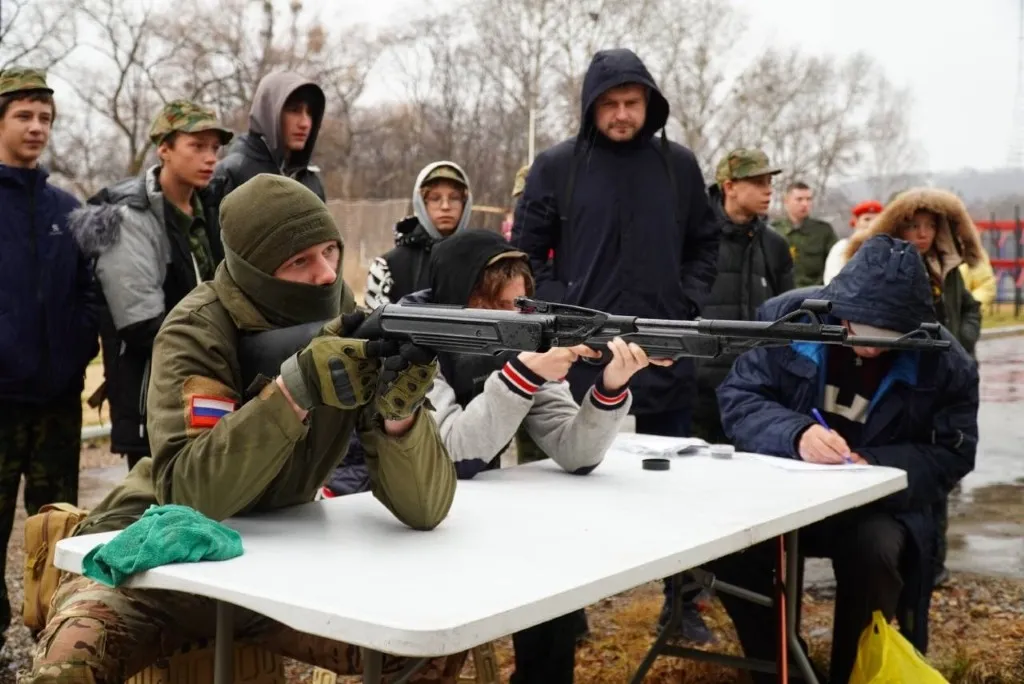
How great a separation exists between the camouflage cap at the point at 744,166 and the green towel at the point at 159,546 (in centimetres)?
405

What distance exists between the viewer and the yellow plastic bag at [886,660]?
2.97m

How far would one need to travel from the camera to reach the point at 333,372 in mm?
2148

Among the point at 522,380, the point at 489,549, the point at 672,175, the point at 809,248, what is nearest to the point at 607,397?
the point at 522,380

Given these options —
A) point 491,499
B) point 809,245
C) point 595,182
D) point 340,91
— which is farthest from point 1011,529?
point 340,91

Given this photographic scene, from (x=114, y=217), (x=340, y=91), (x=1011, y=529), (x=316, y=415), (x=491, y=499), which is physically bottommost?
(x=1011, y=529)

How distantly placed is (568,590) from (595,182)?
8.57 feet

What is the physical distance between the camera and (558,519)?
256 cm

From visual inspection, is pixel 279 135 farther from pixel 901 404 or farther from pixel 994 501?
pixel 994 501

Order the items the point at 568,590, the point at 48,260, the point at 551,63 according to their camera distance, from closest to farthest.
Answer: the point at 568,590
the point at 48,260
the point at 551,63

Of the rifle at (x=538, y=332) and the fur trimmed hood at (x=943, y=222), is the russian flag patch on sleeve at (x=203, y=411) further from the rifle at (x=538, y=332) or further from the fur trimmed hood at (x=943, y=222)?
the fur trimmed hood at (x=943, y=222)

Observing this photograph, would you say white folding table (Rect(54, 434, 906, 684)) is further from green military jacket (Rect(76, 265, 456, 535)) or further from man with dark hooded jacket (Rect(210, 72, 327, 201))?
man with dark hooded jacket (Rect(210, 72, 327, 201))

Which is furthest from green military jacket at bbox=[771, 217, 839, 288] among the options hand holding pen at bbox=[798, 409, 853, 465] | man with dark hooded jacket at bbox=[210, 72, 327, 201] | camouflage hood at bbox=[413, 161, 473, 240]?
hand holding pen at bbox=[798, 409, 853, 465]

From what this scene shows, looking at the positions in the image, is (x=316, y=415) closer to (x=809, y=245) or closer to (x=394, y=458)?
(x=394, y=458)

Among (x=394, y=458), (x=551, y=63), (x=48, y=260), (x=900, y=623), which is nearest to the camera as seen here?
(x=394, y=458)
